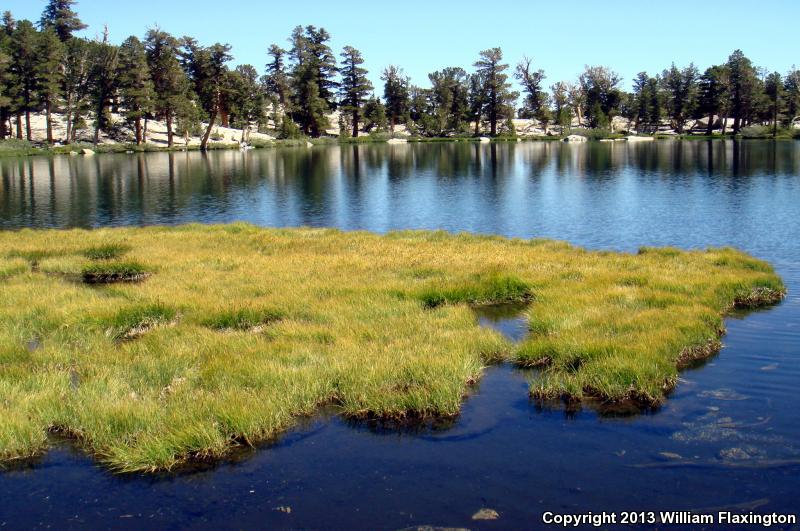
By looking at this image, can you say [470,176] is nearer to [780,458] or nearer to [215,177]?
[215,177]

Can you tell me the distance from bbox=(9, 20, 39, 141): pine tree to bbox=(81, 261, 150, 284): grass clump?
290 feet

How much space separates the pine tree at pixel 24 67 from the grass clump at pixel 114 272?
290 ft

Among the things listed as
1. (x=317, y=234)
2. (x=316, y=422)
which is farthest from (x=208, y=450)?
(x=317, y=234)

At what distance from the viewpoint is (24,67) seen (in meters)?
94.9

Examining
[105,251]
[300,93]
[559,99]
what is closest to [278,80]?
[300,93]

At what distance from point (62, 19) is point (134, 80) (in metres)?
29.3

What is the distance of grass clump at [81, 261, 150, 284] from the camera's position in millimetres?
18891

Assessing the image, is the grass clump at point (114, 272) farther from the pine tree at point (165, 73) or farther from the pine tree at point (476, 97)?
the pine tree at point (476, 97)

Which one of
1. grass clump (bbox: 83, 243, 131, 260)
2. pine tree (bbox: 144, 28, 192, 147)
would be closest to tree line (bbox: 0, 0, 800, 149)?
pine tree (bbox: 144, 28, 192, 147)

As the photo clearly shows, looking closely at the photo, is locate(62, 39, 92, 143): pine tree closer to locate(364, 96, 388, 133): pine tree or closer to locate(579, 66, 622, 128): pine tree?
locate(364, 96, 388, 133): pine tree

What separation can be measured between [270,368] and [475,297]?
21.7ft

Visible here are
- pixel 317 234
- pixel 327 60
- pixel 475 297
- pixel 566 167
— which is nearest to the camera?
pixel 475 297

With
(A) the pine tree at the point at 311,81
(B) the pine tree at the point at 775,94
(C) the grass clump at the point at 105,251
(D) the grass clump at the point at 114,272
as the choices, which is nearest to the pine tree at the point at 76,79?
(A) the pine tree at the point at 311,81

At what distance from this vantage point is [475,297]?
16.0 metres
